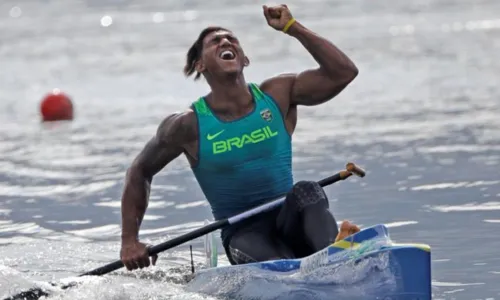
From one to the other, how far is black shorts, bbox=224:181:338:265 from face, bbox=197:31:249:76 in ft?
2.94

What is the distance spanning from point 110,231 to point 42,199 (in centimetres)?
183

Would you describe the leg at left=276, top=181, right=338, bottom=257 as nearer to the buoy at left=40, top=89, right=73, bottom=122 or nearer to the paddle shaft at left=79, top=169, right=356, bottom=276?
the paddle shaft at left=79, top=169, right=356, bottom=276

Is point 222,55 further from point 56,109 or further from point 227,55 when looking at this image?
point 56,109

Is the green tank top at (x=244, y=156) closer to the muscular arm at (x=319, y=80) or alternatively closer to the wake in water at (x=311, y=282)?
the muscular arm at (x=319, y=80)

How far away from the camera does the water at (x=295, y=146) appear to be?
9.66 metres

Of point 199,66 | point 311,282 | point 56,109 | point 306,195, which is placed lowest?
point 311,282

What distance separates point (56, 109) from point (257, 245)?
11.2 metres

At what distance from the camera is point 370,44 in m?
26.2

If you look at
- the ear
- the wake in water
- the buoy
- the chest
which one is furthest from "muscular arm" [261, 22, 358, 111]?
the buoy

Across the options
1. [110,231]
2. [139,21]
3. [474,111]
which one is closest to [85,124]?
[474,111]

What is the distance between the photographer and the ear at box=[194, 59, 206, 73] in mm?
8203

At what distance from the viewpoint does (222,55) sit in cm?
810

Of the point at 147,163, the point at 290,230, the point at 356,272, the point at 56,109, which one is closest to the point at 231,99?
the point at 147,163

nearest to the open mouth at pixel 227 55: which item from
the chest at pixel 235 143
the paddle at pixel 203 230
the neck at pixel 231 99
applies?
the neck at pixel 231 99
